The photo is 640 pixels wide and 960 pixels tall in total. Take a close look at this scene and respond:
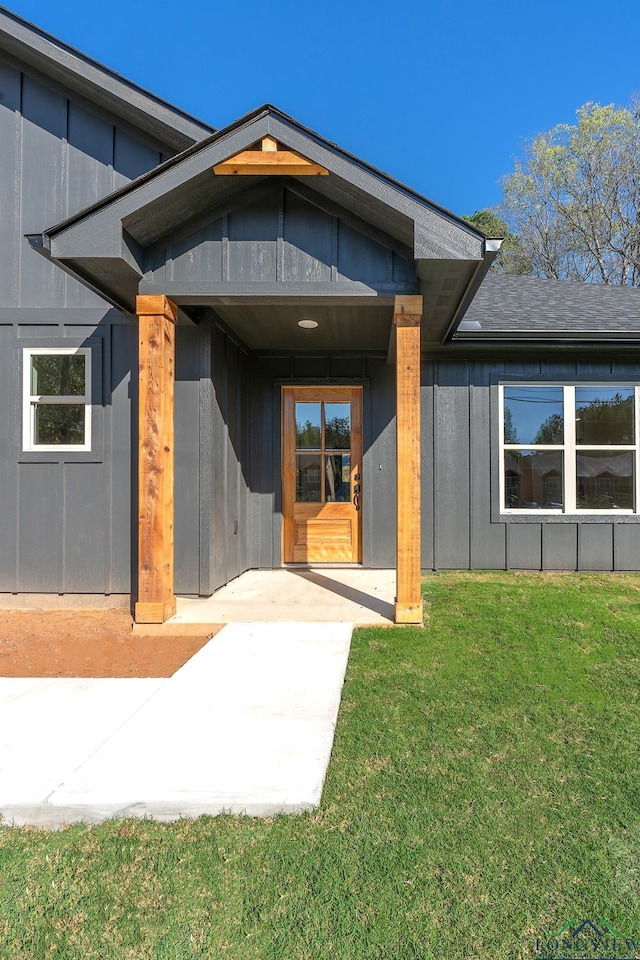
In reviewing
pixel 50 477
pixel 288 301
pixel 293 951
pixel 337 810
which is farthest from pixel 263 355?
pixel 293 951

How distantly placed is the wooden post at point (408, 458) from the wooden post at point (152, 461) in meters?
1.90

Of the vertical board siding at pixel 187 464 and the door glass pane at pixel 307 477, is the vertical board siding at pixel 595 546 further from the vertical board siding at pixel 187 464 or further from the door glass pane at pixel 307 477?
the vertical board siding at pixel 187 464

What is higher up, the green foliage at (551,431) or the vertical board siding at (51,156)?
the vertical board siding at (51,156)

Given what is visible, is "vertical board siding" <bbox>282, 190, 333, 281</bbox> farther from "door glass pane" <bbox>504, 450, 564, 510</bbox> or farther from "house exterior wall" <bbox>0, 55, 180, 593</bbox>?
"door glass pane" <bbox>504, 450, 564, 510</bbox>

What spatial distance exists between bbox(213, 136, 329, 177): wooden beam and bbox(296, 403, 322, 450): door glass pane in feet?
10.2

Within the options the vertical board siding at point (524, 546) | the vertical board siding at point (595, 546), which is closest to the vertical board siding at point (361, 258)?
the vertical board siding at point (524, 546)

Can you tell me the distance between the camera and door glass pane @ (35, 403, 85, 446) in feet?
17.6

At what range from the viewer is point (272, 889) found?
5.18 feet

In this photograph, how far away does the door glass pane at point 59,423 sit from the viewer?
537 centimetres

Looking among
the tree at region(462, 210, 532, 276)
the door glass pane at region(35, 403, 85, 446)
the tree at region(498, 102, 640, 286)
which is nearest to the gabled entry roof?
the door glass pane at region(35, 403, 85, 446)

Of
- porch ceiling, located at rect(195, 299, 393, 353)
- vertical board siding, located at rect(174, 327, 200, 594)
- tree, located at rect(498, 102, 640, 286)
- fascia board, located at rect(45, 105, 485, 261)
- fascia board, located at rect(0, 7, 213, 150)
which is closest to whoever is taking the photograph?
fascia board, located at rect(45, 105, 485, 261)

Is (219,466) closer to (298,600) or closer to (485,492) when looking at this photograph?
(298,600)

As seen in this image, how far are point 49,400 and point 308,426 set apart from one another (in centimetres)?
294

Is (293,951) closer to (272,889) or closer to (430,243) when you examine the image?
(272,889)
